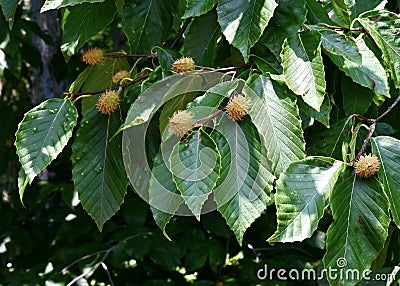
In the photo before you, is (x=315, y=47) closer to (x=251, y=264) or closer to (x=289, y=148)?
(x=289, y=148)

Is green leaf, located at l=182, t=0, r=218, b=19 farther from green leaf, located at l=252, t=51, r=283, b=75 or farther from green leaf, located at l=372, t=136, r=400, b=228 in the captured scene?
green leaf, located at l=372, t=136, r=400, b=228

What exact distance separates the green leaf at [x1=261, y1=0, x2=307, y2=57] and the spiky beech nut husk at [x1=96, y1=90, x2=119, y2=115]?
0.91ft

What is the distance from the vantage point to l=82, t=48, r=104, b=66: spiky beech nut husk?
1.08 metres

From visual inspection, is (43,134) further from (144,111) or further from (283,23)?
(283,23)

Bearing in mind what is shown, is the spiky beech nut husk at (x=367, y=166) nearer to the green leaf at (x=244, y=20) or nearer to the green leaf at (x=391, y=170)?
the green leaf at (x=391, y=170)

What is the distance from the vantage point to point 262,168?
0.84 m

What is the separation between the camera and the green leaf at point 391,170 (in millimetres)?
812

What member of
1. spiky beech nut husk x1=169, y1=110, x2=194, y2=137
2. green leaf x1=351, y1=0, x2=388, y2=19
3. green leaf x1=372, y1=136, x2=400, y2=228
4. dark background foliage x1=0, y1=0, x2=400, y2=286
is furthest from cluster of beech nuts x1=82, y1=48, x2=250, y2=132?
dark background foliage x1=0, y1=0, x2=400, y2=286

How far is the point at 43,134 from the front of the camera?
3.07 feet

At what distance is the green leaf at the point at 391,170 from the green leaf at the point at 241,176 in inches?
6.5

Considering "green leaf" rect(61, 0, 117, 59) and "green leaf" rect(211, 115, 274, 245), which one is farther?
"green leaf" rect(61, 0, 117, 59)

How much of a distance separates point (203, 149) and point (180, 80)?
0.17 m

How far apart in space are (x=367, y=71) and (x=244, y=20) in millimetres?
222

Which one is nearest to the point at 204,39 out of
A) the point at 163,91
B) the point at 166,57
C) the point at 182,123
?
the point at 166,57
